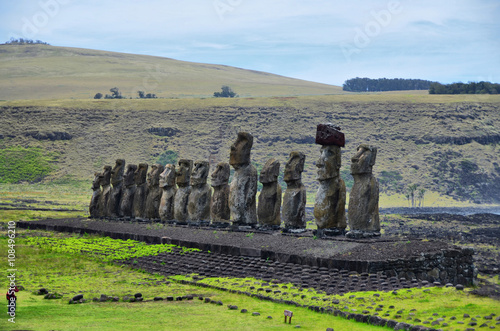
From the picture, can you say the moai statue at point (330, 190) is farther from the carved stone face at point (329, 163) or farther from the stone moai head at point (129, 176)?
the stone moai head at point (129, 176)

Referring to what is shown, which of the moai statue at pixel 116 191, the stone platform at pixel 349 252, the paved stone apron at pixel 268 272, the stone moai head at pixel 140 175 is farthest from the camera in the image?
the moai statue at pixel 116 191

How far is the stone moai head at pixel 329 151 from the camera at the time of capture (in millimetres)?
18062

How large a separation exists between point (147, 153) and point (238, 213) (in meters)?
53.9

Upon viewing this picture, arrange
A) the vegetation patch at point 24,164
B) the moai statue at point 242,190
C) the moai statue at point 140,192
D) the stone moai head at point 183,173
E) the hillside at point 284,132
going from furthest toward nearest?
the hillside at point 284,132 → the vegetation patch at point 24,164 → the moai statue at point 140,192 → the stone moai head at point 183,173 → the moai statue at point 242,190

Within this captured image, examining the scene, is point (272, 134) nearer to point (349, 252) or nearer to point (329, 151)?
point (329, 151)

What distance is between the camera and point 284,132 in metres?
79.8

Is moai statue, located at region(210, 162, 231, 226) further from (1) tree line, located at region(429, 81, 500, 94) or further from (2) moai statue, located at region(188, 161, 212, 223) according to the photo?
(1) tree line, located at region(429, 81, 500, 94)

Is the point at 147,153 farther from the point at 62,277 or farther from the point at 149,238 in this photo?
the point at 62,277

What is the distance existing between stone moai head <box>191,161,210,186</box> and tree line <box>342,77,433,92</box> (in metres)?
130

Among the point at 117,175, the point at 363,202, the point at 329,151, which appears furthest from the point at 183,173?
the point at 363,202

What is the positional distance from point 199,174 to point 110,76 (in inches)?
4322

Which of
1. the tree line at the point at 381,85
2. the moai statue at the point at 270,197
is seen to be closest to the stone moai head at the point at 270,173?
the moai statue at the point at 270,197

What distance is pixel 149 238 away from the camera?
71.0 feet

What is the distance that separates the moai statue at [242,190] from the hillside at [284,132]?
43864 mm
